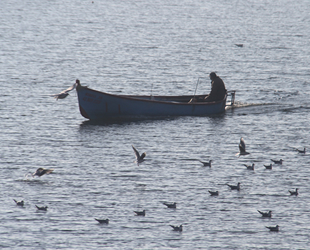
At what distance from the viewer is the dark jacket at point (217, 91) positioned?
97.2 ft

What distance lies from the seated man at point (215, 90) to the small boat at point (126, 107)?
685 mm

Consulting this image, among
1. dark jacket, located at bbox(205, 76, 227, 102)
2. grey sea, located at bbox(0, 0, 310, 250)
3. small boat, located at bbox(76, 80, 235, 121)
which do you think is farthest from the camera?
dark jacket, located at bbox(205, 76, 227, 102)

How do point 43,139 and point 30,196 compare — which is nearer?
point 30,196

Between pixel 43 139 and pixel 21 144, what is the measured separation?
129cm

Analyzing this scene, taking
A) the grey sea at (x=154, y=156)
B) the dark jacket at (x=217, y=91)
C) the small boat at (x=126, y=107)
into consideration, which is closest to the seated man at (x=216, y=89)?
the dark jacket at (x=217, y=91)

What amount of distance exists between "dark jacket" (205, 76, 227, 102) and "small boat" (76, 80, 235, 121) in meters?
0.68

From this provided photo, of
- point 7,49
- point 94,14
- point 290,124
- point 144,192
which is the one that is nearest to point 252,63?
point 290,124

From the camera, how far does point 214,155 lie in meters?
22.8

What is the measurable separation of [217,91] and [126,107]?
5.48m

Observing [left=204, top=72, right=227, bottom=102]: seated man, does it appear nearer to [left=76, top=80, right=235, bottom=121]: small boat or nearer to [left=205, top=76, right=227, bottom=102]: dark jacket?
[left=205, top=76, right=227, bottom=102]: dark jacket

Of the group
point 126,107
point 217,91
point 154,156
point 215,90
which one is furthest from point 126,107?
point 154,156

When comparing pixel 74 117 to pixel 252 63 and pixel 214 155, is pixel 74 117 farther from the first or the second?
pixel 252 63

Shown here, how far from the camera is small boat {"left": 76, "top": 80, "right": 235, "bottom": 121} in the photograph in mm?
27797

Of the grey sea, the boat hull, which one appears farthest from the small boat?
the grey sea
